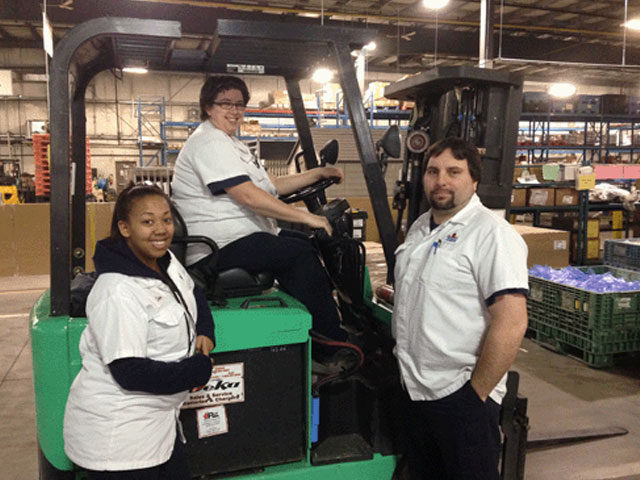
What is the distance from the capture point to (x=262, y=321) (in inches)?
98.3

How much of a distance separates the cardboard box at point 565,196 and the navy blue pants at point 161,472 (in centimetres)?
1040

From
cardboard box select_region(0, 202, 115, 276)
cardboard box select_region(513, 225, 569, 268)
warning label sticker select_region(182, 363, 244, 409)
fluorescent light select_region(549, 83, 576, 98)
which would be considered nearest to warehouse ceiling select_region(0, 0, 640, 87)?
fluorescent light select_region(549, 83, 576, 98)

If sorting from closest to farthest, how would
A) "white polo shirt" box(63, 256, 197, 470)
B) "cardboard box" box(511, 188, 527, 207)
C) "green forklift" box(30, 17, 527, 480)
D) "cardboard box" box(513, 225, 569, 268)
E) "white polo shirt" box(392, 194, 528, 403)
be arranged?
1. "white polo shirt" box(63, 256, 197, 470)
2. "white polo shirt" box(392, 194, 528, 403)
3. "green forklift" box(30, 17, 527, 480)
4. "cardboard box" box(513, 225, 569, 268)
5. "cardboard box" box(511, 188, 527, 207)

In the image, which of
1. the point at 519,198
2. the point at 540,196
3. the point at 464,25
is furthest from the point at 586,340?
the point at 464,25

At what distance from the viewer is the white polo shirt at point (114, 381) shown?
1806 millimetres

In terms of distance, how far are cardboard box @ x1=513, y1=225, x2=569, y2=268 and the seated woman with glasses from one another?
259 inches

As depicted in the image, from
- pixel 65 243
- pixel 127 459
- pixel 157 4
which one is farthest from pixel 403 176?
pixel 157 4

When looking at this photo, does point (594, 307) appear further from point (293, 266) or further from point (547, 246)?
point (293, 266)

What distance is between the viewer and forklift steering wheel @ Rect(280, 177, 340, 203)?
312 centimetres

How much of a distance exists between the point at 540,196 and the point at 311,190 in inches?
353

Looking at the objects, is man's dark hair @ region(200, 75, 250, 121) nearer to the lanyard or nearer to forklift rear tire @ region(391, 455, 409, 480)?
the lanyard

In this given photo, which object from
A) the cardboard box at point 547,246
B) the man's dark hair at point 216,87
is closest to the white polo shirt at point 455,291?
the man's dark hair at point 216,87

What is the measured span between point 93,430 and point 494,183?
278cm

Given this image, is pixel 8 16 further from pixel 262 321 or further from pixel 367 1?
pixel 262 321
